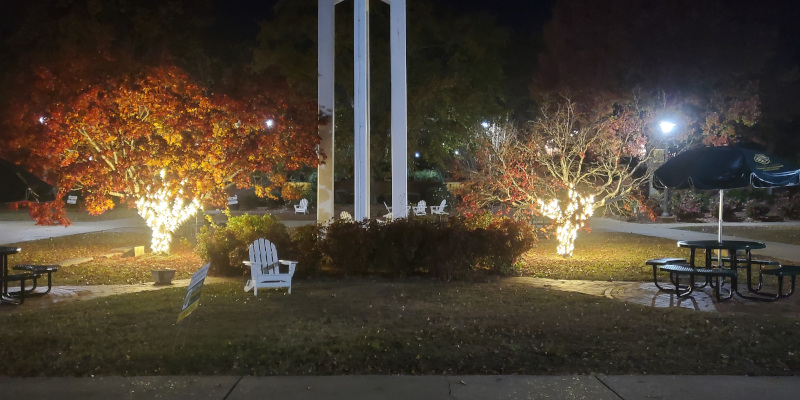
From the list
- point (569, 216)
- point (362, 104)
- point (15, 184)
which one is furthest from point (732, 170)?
point (15, 184)

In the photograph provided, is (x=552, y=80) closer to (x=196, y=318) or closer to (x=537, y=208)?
(x=537, y=208)

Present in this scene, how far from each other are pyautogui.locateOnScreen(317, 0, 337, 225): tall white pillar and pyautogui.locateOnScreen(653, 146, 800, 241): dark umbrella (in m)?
6.97

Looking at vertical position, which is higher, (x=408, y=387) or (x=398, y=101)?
(x=398, y=101)

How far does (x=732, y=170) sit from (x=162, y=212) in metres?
10.7

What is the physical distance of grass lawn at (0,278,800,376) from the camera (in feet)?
22.2

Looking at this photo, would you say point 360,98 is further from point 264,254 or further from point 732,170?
point 732,170

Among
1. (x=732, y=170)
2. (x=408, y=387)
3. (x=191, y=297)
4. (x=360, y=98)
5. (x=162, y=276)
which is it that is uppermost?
(x=360, y=98)

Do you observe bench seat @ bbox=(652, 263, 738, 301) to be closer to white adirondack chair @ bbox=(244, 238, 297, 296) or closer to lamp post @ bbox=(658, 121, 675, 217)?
white adirondack chair @ bbox=(244, 238, 297, 296)

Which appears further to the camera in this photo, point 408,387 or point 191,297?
point 191,297

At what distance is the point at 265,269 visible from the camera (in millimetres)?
10820

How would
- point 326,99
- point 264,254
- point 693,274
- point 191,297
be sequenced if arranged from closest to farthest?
point 191,297 → point 693,274 → point 264,254 → point 326,99

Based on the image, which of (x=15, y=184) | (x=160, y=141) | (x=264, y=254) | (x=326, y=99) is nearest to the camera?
(x=15, y=184)

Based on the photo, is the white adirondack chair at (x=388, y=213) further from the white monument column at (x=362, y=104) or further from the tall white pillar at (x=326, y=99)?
the tall white pillar at (x=326, y=99)

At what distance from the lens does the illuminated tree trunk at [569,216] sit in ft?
49.7
